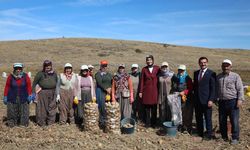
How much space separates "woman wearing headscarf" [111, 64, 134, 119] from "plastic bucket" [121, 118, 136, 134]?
1.14 feet

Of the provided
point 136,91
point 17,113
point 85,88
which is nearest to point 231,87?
point 136,91

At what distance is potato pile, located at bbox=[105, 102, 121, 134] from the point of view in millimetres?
8055

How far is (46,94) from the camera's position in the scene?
8.70 m

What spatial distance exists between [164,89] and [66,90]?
8.37 feet

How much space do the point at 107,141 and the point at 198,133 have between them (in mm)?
2369

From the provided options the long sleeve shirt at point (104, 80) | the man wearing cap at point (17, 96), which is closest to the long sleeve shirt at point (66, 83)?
the long sleeve shirt at point (104, 80)

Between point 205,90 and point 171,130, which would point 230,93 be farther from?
point 171,130

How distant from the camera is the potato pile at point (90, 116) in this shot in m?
8.16

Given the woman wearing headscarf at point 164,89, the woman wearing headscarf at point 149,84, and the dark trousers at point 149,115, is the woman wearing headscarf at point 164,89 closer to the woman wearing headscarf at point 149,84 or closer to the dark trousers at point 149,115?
the woman wearing headscarf at point 149,84

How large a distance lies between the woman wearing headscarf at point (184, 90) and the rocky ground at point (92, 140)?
430mm

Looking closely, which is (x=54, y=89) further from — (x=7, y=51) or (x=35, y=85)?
(x=7, y=51)

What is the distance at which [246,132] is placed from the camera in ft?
28.6

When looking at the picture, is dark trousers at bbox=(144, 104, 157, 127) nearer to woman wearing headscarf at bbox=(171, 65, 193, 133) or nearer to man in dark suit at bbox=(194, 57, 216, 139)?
woman wearing headscarf at bbox=(171, 65, 193, 133)

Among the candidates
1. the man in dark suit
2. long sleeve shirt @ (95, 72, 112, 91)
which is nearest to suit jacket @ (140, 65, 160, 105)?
long sleeve shirt @ (95, 72, 112, 91)
